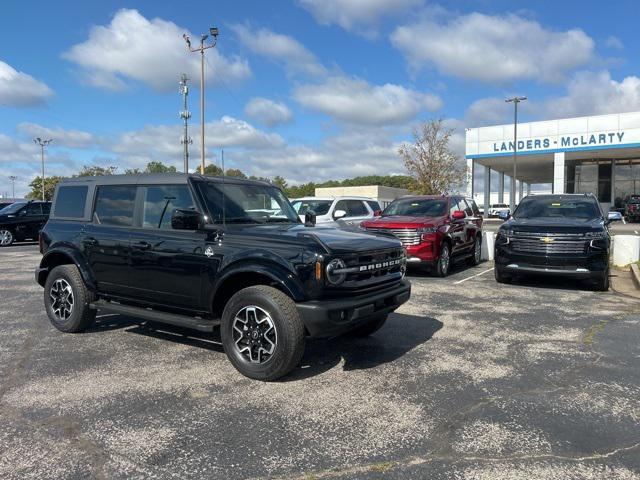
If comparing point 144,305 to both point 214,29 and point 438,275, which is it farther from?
point 214,29

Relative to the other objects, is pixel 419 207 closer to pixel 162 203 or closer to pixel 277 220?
pixel 277 220

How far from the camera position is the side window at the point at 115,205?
573 centimetres

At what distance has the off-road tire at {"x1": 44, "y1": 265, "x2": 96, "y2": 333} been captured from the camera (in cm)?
598

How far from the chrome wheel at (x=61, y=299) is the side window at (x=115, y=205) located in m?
0.94

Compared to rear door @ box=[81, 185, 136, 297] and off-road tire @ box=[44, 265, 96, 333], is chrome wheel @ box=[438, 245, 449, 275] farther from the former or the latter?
off-road tire @ box=[44, 265, 96, 333]

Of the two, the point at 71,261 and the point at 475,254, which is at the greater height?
the point at 71,261

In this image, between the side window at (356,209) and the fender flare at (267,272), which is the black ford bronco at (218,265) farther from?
the side window at (356,209)

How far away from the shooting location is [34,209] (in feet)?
66.7

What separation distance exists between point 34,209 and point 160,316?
18.2 m

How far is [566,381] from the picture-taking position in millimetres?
4582

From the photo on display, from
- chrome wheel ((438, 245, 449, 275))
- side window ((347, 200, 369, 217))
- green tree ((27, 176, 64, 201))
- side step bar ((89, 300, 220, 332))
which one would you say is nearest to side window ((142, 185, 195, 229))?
side step bar ((89, 300, 220, 332))

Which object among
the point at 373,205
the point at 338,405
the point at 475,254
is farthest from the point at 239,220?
the point at 373,205

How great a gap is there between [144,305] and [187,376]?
1.22m

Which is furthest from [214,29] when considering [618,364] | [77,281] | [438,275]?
[618,364]
